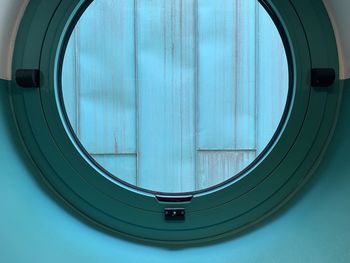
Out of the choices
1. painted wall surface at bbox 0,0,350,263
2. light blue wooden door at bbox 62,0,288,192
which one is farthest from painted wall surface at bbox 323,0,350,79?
light blue wooden door at bbox 62,0,288,192

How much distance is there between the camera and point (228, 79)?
2646 mm

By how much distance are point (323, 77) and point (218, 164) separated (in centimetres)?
186

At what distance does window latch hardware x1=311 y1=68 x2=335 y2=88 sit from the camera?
718 millimetres

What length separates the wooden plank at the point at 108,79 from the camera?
8.21ft

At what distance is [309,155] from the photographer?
0.74m

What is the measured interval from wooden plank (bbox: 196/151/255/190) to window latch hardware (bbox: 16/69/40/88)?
1.92m

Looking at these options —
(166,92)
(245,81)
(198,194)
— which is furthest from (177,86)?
(198,194)

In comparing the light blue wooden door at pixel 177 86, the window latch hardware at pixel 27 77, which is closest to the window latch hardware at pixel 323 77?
the window latch hardware at pixel 27 77

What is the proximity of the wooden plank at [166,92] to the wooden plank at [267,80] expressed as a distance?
18.1 inches

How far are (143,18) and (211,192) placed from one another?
6.54ft

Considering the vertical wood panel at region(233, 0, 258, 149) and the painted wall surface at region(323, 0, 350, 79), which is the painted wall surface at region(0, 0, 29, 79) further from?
the vertical wood panel at region(233, 0, 258, 149)

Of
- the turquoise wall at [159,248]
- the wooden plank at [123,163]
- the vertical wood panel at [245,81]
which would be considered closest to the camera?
the turquoise wall at [159,248]

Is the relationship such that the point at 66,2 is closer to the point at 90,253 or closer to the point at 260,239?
the point at 90,253

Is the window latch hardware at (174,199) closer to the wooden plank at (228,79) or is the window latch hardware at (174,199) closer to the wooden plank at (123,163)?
the wooden plank at (123,163)
